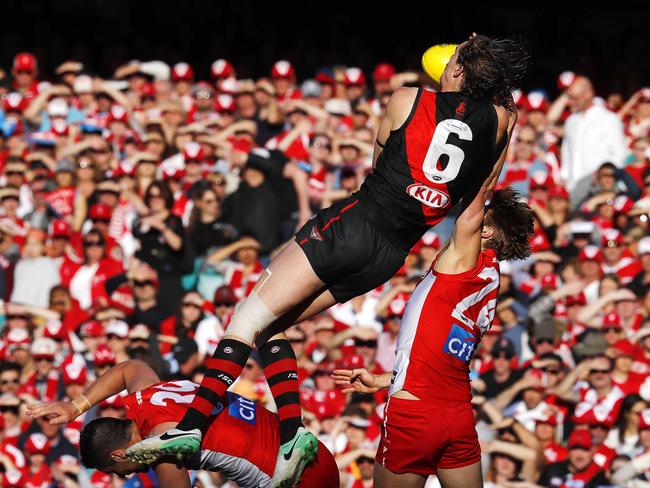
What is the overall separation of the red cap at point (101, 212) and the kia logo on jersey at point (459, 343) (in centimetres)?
694

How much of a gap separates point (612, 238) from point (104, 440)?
666 centimetres

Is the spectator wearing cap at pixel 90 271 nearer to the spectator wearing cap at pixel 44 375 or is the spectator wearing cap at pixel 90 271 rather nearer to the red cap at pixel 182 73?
the spectator wearing cap at pixel 44 375

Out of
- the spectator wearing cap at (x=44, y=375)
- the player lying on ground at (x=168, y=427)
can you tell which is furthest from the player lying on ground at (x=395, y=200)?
the spectator wearing cap at (x=44, y=375)

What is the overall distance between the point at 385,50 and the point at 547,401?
7214 millimetres

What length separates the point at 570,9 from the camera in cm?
1842

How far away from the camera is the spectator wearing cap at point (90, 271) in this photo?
12914 millimetres

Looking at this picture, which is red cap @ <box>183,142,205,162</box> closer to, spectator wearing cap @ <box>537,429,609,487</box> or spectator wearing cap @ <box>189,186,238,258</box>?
spectator wearing cap @ <box>189,186,238,258</box>

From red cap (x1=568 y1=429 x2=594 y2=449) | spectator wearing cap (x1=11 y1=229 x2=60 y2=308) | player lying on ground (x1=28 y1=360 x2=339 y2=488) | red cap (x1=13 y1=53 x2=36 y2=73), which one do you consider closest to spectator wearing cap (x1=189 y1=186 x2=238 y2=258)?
spectator wearing cap (x1=11 y1=229 x2=60 y2=308)

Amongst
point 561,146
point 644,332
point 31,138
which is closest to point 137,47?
point 31,138

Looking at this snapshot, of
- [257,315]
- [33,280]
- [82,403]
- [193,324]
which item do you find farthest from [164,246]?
[257,315]

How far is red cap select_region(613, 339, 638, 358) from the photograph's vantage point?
11297 millimetres

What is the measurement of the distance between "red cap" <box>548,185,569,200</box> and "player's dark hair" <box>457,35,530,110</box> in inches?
258

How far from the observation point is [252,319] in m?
6.87

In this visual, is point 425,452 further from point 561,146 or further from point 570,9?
point 570,9
